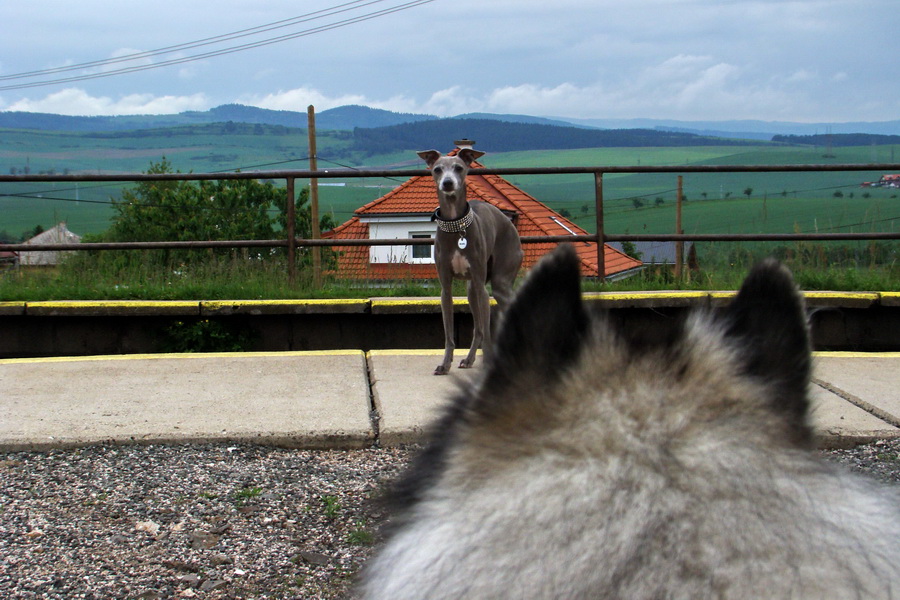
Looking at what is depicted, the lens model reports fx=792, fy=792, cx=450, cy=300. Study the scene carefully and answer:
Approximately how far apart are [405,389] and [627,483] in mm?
4514

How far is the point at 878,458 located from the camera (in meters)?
4.21

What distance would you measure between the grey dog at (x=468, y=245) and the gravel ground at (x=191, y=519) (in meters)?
1.79

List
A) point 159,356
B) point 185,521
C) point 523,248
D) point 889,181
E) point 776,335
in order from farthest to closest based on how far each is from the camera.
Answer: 1. point 523,248
2. point 889,181
3. point 159,356
4. point 185,521
5. point 776,335

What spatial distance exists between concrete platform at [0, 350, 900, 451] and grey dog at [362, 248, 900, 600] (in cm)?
333

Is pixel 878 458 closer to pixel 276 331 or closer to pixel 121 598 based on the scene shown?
pixel 121 598

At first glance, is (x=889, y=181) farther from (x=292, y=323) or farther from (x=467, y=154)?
(x=292, y=323)

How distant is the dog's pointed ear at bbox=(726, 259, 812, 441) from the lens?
0.95 meters

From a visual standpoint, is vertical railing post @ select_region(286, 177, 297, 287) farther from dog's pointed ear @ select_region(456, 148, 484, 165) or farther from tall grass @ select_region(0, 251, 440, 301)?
dog's pointed ear @ select_region(456, 148, 484, 165)

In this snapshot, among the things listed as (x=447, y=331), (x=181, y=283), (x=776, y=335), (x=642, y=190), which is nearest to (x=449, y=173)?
(x=447, y=331)

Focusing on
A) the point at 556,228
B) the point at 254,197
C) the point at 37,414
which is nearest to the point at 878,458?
the point at 37,414

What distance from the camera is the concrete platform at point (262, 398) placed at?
4.36m

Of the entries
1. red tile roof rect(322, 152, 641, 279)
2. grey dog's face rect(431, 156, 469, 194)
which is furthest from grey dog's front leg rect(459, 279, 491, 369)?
grey dog's face rect(431, 156, 469, 194)

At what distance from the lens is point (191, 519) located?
339 centimetres

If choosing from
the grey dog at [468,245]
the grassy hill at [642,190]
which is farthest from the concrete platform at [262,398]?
the grassy hill at [642,190]
